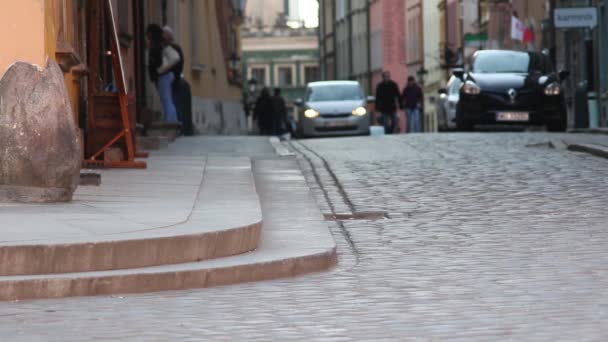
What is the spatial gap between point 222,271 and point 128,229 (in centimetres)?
82

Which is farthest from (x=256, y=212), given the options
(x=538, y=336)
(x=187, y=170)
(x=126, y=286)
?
(x=187, y=170)

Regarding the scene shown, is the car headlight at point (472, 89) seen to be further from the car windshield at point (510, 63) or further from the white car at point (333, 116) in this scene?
the white car at point (333, 116)

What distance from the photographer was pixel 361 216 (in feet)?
46.8

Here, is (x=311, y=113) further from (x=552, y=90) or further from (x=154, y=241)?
(x=154, y=241)

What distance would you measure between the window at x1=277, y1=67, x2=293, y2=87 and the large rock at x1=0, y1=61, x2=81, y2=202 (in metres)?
125

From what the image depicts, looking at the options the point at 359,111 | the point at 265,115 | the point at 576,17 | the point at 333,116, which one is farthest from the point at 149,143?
the point at 265,115

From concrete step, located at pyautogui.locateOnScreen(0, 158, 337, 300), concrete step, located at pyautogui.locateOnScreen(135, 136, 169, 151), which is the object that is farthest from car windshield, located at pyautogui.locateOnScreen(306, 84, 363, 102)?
concrete step, located at pyautogui.locateOnScreen(0, 158, 337, 300)

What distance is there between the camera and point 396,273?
413 inches

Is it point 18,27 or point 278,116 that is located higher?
point 18,27

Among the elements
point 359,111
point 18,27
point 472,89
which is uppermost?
point 18,27

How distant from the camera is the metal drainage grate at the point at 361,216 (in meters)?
14.0

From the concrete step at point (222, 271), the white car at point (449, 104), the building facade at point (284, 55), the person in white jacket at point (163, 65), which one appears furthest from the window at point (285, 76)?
the concrete step at point (222, 271)

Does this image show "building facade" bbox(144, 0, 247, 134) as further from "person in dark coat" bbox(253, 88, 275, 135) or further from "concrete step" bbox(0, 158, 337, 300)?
"concrete step" bbox(0, 158, 337, 300)

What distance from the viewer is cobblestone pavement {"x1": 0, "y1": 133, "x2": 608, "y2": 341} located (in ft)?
26.6
